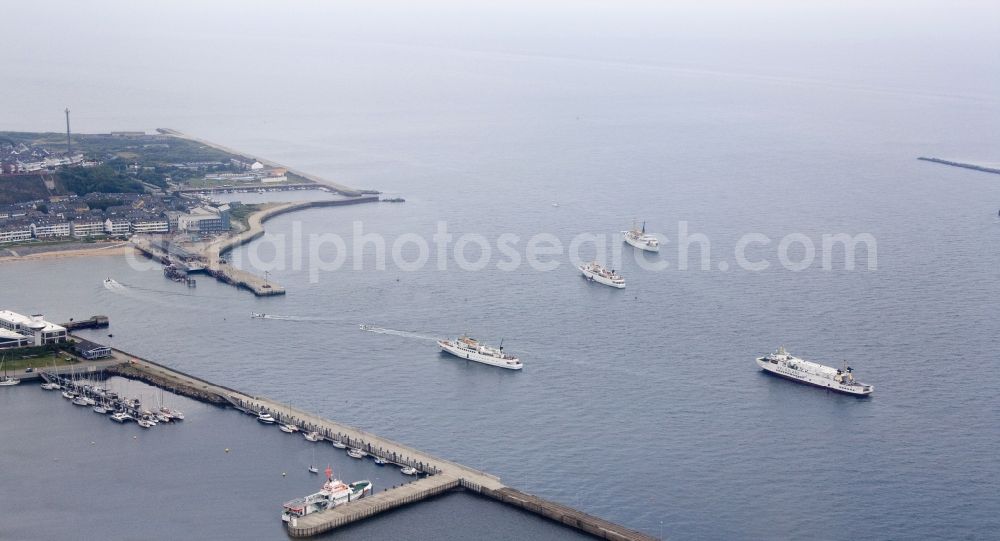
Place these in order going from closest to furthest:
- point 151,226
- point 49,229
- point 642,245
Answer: point 642,245, point 49,229, point 151,226

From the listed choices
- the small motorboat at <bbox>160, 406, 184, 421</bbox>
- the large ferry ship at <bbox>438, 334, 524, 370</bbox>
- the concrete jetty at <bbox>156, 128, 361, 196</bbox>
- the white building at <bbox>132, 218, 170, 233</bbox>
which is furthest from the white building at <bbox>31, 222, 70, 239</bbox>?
the small motorboat at <bbox>160, 406, 184, 421</bbox>

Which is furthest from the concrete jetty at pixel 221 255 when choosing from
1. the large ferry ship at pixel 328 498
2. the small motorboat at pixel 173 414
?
the large ferry ship at pixel 328 498

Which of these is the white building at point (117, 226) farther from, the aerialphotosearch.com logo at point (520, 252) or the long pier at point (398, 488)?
the long pier at point (398, 488)

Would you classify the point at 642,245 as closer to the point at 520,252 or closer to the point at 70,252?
the point at 520,252

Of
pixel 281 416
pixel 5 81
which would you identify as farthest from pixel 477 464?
pixel 5 81

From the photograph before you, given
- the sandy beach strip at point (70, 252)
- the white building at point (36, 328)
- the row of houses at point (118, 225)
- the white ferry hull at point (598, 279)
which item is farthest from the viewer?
the row of houses at point (118, 225)

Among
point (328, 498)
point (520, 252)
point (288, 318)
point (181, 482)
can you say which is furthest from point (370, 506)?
point (520, 252)

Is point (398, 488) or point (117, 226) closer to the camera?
point (398, 488)
